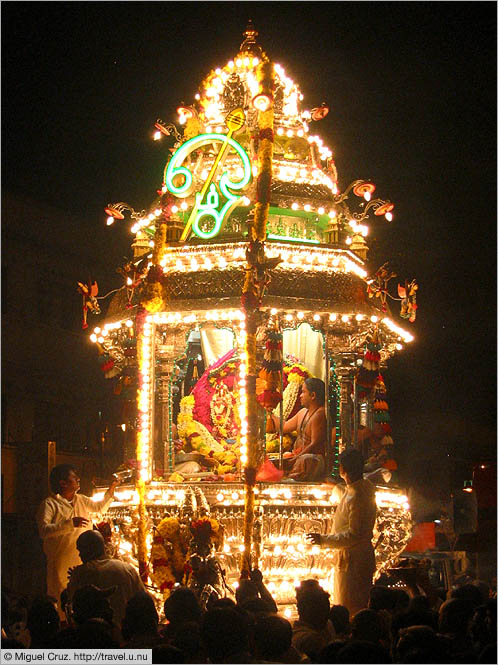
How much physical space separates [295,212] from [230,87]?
2771 millimetres

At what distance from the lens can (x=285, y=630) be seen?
6.93 meters

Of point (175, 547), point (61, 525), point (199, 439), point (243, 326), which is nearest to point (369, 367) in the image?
point (243, 326)

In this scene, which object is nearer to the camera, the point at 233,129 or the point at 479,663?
the point at 479,663

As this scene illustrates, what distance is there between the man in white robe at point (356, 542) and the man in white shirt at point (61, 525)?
339 centimetres

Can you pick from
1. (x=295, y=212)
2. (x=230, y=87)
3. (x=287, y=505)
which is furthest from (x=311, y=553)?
(x=230, y=87)

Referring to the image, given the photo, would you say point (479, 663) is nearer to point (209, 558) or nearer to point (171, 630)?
point (171, 630)

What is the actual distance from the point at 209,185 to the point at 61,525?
17.7 feet

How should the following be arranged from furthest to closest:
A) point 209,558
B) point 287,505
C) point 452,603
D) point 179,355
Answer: point 179,355 < point 287,505 < point 209,558 < point 452,603

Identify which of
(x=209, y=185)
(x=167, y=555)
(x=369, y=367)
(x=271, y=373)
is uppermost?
(x=209, y=185)

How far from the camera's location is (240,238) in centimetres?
1447

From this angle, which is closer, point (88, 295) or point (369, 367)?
point (369, 367)

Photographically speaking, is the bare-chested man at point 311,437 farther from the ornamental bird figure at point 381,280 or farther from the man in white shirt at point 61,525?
the man in white shirt at point 61,525

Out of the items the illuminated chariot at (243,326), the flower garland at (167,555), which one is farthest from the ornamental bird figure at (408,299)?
the flower garland at (167,555)

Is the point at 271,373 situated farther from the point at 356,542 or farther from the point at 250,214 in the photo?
the point at 356,542
